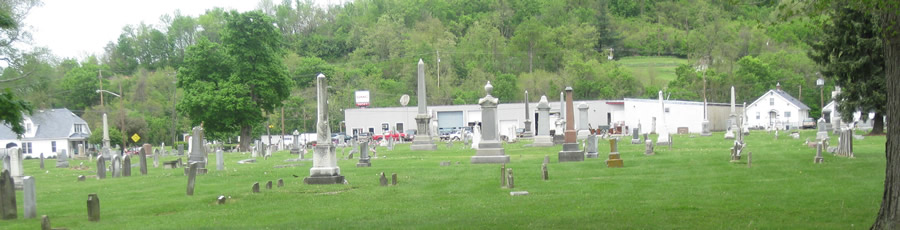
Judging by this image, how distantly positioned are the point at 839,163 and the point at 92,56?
363 feet

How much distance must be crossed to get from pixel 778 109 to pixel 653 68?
27685 millimetres

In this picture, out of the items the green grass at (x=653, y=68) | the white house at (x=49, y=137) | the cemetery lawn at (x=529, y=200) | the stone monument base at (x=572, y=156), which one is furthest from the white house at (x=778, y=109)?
the white house at (x=49, y=137)

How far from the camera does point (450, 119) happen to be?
82750mm

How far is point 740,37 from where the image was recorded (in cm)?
10475

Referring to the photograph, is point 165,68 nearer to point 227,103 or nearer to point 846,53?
point 227,103

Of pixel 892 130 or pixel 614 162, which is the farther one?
pixel 614 162

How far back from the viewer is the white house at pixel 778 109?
81.1 meters

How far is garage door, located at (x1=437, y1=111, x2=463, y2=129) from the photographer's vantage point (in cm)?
8219

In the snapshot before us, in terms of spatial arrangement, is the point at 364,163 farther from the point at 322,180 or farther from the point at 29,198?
the point at 29,198

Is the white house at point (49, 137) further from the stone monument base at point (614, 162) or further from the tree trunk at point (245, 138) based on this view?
the stone monument base at point (614, 162)

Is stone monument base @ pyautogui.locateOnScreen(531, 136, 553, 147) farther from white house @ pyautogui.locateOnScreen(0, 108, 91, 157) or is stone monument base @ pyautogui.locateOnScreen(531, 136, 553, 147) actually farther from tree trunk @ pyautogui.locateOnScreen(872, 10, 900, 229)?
white house @ pyautogui.locateOnScreen(0, 108, 91, 157)

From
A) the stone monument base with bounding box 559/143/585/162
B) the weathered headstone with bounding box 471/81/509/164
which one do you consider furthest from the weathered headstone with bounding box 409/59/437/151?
the stone monument base with bounding box 559/143/585/162

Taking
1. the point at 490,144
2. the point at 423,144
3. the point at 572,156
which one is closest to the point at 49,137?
the point at 423,144

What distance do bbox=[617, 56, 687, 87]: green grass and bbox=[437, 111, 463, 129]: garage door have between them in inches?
1153
